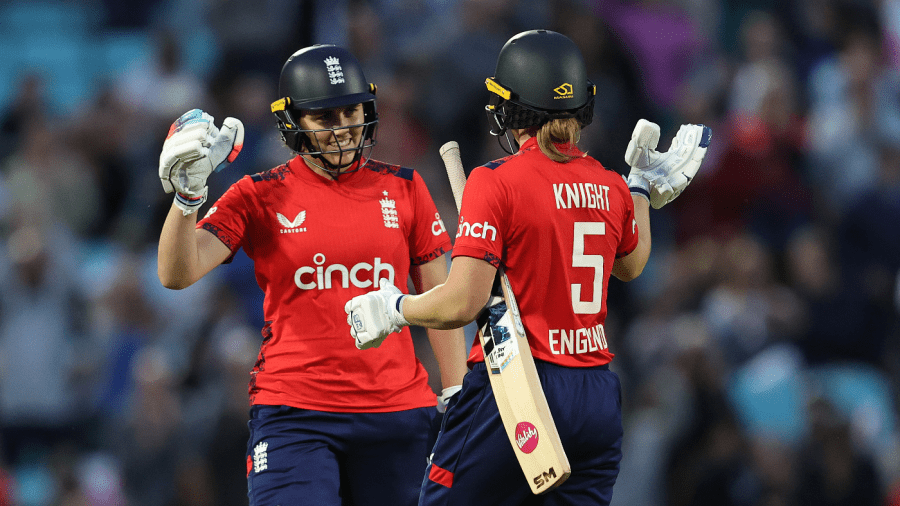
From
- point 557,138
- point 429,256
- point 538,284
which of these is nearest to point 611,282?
point 429,256

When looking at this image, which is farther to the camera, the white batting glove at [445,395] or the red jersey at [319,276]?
the white batting glove at [445,395]

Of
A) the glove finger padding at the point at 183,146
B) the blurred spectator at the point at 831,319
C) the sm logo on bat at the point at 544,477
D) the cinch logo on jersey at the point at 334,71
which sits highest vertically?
the cinch logo on jersey at the point at 334,71

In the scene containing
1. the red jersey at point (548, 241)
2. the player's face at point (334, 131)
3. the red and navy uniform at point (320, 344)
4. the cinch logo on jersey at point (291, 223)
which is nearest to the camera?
the red jersey at point (548, 241)

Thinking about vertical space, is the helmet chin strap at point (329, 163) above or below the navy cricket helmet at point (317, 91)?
below

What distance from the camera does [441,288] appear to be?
3471 millimetres

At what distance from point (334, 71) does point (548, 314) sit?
147 cm

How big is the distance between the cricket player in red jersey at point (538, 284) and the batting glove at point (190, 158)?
75 centimetres

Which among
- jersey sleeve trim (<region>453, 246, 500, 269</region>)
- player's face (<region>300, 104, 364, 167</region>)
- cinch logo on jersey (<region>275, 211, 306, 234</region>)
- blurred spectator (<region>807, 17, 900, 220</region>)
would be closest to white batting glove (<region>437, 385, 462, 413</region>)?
cinch logo on jersey (<region>275, 211, 306, 234</region>)

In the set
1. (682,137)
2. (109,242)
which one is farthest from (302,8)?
(682,137)

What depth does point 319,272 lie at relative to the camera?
4203 mm

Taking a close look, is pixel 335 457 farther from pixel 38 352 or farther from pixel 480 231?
pixel 38 352

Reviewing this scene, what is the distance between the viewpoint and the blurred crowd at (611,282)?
7.62m

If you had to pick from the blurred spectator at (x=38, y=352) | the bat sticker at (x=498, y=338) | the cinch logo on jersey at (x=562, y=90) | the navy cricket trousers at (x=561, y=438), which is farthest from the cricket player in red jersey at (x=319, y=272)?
the blurred spectator at (x=38, y=352)

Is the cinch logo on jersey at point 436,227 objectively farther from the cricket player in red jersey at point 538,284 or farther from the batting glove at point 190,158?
the batting glove at point 190,158
